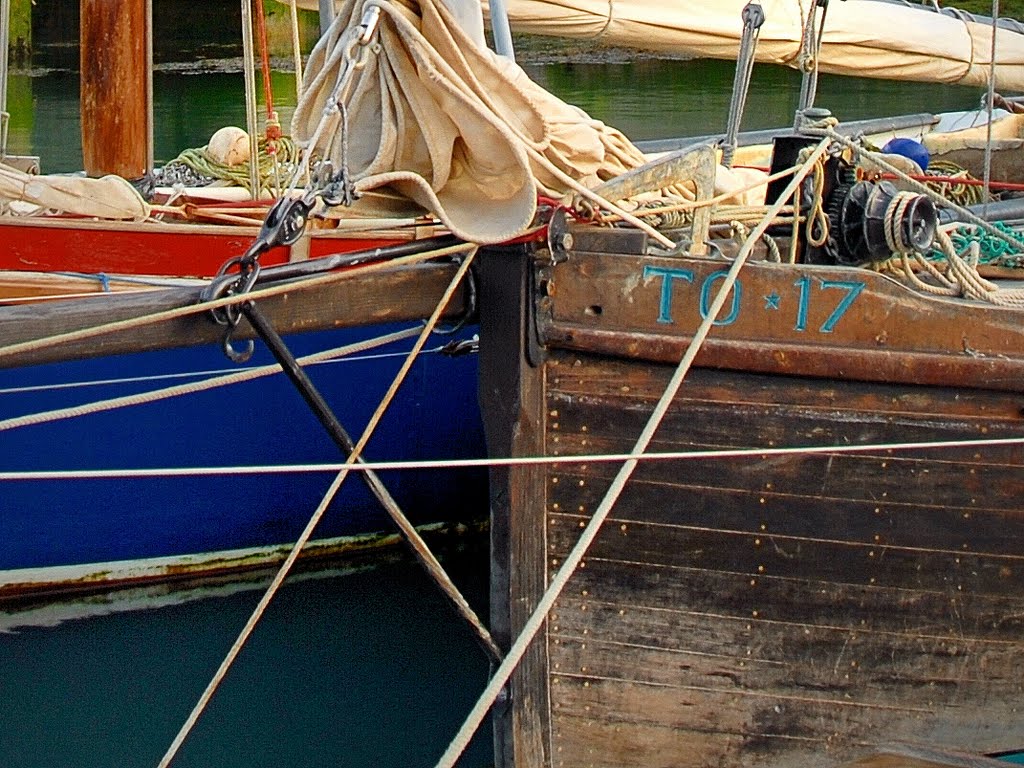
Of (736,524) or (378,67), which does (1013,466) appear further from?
(378,67)

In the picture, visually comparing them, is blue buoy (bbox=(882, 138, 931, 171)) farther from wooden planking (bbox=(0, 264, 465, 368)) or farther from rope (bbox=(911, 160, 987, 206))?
wooden planking (bbox=(0, 264, 465, 368))

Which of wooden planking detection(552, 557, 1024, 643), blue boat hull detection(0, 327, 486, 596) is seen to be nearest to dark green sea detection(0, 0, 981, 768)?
blue boat hull detection(0, 327, 486, 596)

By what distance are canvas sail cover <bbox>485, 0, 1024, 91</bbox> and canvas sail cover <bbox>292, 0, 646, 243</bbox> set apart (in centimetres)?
368

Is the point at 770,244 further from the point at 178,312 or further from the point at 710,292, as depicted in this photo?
the point at 178,312

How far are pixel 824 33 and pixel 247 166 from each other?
317 cm

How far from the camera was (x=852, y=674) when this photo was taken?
378cm

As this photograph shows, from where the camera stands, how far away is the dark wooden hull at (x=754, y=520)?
3471 mm


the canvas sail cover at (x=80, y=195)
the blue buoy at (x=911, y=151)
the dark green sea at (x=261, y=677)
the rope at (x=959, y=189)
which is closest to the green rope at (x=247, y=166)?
the canvas sail cover at (x=80, y=195)

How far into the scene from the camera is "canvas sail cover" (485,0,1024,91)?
22.9ft

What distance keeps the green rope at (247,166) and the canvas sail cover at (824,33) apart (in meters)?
1.33

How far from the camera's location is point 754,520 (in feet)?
11.9

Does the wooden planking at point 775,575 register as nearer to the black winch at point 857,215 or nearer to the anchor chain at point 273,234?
the black winch at point 857,215

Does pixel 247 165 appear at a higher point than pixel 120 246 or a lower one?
higher

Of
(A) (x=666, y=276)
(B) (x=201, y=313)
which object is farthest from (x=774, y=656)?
(B) (x=201, y=313)
